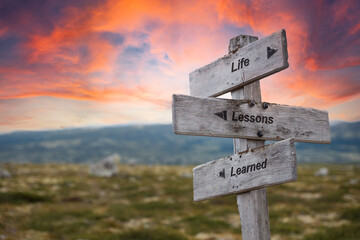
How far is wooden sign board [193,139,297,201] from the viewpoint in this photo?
321 centimetres

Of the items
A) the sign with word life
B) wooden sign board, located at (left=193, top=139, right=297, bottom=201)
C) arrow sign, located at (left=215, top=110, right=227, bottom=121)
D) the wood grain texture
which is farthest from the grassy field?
arrow sign, located at (left=215, top=110, right=227, bottom=121)

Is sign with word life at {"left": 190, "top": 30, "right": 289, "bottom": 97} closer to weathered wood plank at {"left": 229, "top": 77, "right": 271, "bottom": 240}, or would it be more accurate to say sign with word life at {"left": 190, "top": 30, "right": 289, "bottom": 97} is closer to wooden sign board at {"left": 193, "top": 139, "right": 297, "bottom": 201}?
weathered wood plank at {"left": 229, "top": 77, "right": 271, "bottom": 240}

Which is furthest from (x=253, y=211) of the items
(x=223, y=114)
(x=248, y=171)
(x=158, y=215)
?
(x=158, y=215)

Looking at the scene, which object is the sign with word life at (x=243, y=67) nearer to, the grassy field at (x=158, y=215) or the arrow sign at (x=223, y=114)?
the arrow sign at (x=223, y=114)

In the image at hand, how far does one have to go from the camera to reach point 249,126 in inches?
142

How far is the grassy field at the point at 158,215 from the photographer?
486 inches

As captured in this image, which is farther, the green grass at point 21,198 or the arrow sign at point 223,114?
the green grass at point 21,198

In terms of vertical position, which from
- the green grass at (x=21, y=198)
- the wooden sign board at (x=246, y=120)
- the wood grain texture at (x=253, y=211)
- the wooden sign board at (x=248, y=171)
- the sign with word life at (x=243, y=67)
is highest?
the sign with word life at (x=243, y=67)

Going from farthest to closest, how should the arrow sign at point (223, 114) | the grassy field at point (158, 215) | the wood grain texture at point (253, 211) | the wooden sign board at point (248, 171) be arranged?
the grassy field at point (158, 215)
the wood grain texture at point (253, 211)
the arrow sign at point (223, 114)
the wooden sign board at point (248, 171)

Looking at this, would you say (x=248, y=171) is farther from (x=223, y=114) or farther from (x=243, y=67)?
(x=243, y=67)

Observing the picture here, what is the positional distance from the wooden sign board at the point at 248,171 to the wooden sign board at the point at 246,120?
0.95ft

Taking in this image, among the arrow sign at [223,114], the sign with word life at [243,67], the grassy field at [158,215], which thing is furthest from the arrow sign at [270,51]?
the grassy field at [158,215]

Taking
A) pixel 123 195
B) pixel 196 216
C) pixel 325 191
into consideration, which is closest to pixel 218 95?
pixel 196 216

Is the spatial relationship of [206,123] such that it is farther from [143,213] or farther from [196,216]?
[143,213]
